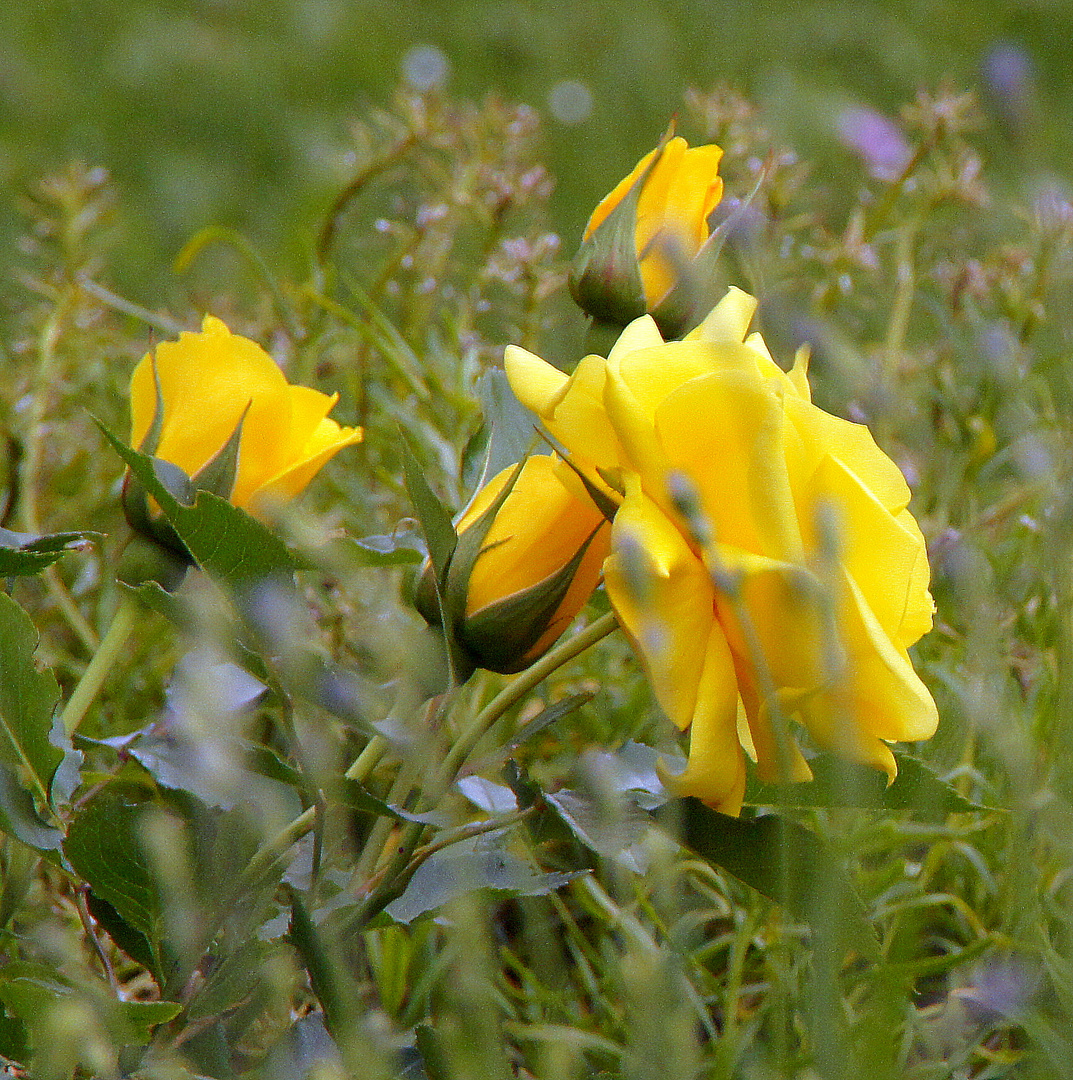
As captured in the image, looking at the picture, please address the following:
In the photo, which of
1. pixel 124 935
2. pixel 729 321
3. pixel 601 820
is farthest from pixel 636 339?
pixel 124 935

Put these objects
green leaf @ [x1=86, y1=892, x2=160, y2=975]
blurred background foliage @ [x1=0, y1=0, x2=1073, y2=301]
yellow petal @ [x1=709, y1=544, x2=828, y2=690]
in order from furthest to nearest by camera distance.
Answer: blurred background foliage @ [x1=0, y1=0, x2=1073, y2=301]
green leaf @ [x1=86, y1=892, x2=160, y2=975]
yellow petal @ [x1=709, y1=544, x2=828, y2=690]

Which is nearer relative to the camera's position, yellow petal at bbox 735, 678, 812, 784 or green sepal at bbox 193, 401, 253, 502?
yellow petal at bbox 735, 678, 812, 784

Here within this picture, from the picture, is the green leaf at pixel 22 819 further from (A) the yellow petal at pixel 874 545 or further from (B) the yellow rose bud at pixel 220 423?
(A) the yellow petal at pixel 874 545

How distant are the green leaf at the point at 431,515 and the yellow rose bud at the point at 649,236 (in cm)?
14

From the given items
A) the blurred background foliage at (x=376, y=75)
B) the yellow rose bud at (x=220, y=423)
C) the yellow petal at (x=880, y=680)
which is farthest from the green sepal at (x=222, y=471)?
the blurred background foliage at (x=376, y=75)

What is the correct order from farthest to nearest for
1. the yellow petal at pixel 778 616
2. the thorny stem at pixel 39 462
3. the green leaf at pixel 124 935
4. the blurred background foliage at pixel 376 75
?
the blurred background foliage at pixel 376 75, the thorny stem at pixel 39 462, the green leaf at pixel 124 935, the yellow petal at pixel 778 616

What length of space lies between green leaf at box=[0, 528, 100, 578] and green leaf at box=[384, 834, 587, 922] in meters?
0.14

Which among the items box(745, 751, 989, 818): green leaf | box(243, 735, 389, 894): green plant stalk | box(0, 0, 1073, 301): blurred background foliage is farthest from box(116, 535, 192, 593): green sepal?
box(0, 0, 1073, 301): blurred background foliage

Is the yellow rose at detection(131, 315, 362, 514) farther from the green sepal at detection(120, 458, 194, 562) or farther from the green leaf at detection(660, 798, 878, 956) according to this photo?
the green leaf at detection(660, 798, 878, 956)

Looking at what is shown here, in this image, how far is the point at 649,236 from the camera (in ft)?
1.54

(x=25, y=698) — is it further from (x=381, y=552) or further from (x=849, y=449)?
(x=849, y=449)

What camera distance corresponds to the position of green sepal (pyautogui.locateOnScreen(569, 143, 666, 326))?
457 millimetres

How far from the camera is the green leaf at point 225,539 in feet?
1.16

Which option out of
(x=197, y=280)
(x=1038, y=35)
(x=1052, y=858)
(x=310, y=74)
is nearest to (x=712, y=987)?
(x=1052, y=858)
